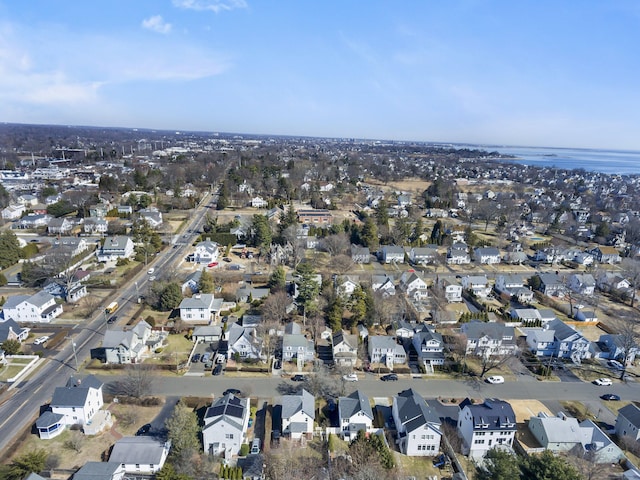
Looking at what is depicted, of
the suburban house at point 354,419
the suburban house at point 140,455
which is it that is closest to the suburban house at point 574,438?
the suburban house at point 354,419

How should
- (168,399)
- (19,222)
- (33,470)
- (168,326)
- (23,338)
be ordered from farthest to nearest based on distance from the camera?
1. (19,222)
2. (168,326)
3. (23,338)
4. (168,399)
5. (33,470)

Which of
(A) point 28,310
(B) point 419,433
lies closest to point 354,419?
(B) point 419,433

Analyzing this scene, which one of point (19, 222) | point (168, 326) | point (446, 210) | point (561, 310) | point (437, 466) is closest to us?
point (437, 466)

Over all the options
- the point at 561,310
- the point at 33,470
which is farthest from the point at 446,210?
the point at 33,470

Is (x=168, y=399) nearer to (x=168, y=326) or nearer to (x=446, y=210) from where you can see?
(x=168, y=326)

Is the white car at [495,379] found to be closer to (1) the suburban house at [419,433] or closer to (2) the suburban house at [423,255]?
(1) the suburban house at [419,433]

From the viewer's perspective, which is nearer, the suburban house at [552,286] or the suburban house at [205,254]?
the suburban house at [552,286]

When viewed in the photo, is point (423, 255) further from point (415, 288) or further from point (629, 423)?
A: point (629, 423)
